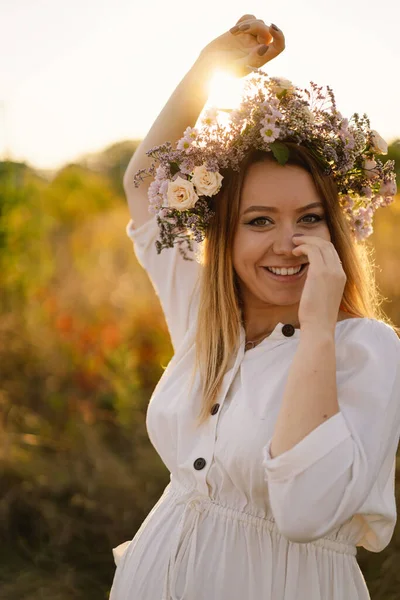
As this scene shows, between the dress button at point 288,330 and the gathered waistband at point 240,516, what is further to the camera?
the dress button at point 288,330

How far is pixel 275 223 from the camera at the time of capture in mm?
2271

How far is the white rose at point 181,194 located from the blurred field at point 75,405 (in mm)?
2363

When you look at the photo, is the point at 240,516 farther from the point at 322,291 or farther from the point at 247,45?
the point at 247,45

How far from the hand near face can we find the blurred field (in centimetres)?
232

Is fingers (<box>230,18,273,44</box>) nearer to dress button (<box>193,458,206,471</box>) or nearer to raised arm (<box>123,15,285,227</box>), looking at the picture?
raised arm (<box>123,15,285,227</box>)

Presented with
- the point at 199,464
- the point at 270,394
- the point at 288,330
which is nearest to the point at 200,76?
the point at 288,330

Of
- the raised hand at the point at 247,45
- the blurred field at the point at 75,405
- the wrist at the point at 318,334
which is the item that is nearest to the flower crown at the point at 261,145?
the raised hand at the point at 247,45

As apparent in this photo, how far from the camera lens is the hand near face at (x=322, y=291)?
1.95 metres

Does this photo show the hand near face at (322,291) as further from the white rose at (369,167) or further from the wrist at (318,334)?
the white rose at (369,167)

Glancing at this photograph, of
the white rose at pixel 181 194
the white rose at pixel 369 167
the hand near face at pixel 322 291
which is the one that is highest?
the white rose at pixel 181 194

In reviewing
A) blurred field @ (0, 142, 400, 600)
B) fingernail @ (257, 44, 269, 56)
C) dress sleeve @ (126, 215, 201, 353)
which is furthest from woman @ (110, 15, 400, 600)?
blurred field @ (0, 142, 400, 600)

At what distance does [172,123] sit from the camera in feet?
8.96

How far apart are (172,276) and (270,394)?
84cm

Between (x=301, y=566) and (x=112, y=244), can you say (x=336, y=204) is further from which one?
(x=112, y=244)
